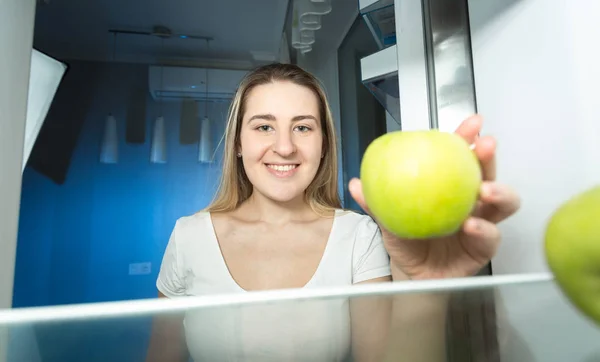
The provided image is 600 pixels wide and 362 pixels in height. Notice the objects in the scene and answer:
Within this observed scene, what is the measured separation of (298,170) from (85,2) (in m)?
1.89

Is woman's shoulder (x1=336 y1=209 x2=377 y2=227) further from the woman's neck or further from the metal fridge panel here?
the metal fridge panel

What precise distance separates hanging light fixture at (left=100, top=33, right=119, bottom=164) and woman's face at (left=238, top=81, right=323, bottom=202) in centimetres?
194

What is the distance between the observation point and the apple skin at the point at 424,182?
250mm

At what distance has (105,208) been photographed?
2338 mm

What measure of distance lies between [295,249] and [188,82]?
2.08 m

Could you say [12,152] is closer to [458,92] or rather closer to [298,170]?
[298,170]

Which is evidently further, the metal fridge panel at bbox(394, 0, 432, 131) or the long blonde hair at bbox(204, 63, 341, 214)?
the long blonde hair at bbox(204, 63, 341, 214)

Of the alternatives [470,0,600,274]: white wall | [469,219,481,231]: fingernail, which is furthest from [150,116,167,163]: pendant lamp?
[469,219,481,231]: fingernail

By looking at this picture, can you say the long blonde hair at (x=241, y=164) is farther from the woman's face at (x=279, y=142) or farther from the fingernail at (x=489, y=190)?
the fingernail at (x=489, y=190)

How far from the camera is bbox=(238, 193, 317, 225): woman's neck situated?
0.87 meters

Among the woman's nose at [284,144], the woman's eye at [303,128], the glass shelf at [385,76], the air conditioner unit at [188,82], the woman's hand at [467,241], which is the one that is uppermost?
the air conditioner unit at [188,82]

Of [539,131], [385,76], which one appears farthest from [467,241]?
[385,76]

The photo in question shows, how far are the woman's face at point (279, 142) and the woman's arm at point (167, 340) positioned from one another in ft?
1.80


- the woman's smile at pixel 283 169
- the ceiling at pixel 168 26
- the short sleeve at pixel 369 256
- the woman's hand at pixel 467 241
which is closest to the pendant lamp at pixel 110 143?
the ceiling at pixel 168 26
